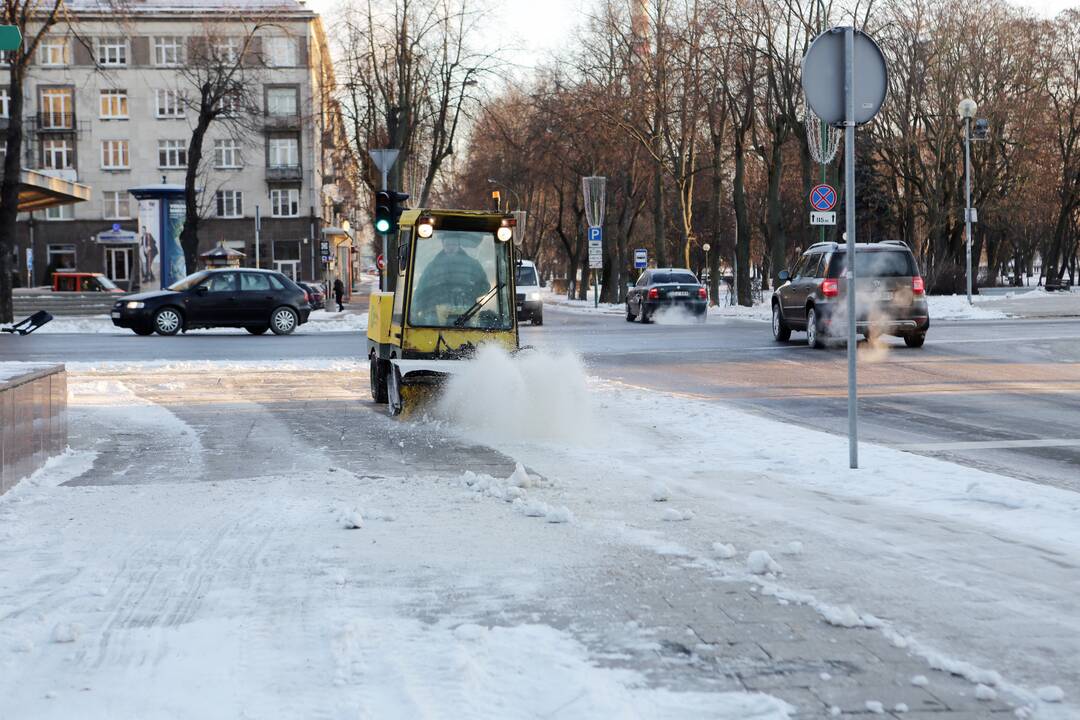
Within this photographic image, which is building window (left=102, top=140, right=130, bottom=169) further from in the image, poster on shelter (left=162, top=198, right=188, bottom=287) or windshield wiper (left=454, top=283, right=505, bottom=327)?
windshield wiper (left=454, top=283, right=505, bottom=327)

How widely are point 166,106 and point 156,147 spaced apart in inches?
107

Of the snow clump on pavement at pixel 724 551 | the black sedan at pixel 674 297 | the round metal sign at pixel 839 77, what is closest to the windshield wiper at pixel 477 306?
the round metal sign at pixel 839 77

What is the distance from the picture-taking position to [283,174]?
8512 cm

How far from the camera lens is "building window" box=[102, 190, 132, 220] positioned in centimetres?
A: 8450

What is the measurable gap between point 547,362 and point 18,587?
23.8ft

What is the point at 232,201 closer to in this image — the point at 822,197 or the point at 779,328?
the point at 822,197

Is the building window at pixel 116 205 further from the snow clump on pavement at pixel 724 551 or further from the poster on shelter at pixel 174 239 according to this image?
the snow clump on pavement at pixel 724 551

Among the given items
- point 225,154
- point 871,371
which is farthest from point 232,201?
point 871,371

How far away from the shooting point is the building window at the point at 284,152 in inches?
3356

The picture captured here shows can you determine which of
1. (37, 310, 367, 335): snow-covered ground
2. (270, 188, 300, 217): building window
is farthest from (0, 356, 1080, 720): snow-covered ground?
(270, 188, 300, 217): building window

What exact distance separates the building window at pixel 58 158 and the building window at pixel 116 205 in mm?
3003

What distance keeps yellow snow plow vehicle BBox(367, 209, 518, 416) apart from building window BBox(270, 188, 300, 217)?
73290 millimetres

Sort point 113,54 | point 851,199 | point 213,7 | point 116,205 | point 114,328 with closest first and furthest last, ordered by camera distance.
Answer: point 851,199
point 114,328
point 213,7
point 113,54
point 116,205

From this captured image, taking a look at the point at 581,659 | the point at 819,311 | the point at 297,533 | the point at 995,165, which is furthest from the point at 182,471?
the point at 995,165
